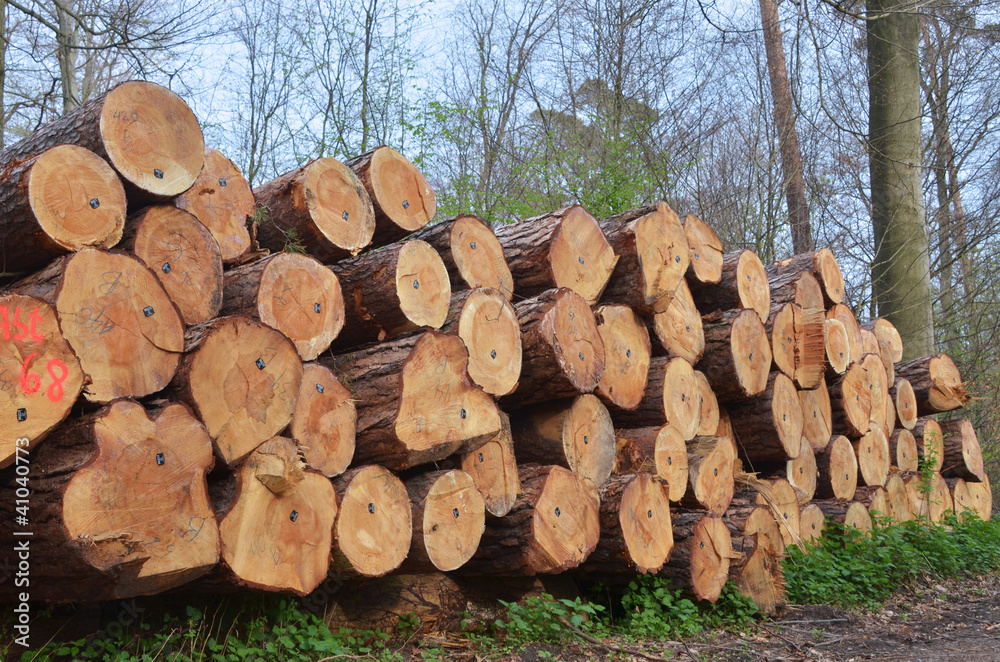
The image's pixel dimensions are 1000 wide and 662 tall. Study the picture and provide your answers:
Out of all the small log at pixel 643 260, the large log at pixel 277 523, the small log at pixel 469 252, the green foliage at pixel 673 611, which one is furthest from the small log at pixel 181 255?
the green foliage at pixel 673 611

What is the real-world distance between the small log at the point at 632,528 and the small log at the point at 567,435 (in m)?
0.18

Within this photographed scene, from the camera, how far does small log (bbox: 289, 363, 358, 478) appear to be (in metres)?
3.37

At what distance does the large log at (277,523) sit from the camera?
9.91 ft

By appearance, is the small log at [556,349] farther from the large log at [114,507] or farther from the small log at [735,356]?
the large log at [114,507]

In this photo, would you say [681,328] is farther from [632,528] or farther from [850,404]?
[850,404]

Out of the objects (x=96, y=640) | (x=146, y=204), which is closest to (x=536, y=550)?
(x=96, y=640)

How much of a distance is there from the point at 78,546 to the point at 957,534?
7432 mm

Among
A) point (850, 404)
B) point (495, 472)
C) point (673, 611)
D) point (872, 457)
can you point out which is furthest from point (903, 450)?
point (495, 472)

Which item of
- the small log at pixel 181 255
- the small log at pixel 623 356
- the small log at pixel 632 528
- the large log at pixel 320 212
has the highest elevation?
the large log at pixel 320 212

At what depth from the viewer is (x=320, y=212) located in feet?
12.7

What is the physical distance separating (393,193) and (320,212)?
47 centimetres

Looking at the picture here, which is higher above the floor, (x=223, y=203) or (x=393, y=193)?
(x=393, y=193)

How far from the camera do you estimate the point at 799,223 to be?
10.8 m

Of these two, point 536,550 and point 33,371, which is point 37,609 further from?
point 536,550
